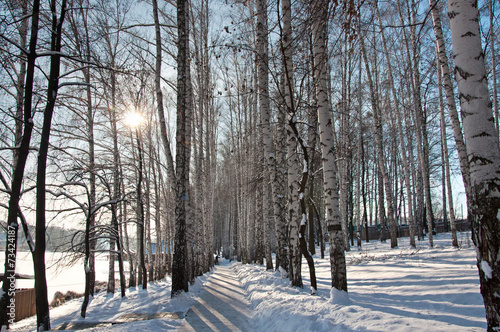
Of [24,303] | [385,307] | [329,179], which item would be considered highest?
[329,179]

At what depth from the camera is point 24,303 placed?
1152cm

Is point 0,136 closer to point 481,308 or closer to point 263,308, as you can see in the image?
point 263,308

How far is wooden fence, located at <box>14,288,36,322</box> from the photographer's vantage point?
1101cm

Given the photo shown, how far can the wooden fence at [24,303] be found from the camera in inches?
433

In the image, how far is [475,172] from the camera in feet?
8.79

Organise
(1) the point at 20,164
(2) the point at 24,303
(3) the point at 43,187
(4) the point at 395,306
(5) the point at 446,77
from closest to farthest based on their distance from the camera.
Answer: (4) the point at 395,306 → (3) the point at 43,187 → (1) the point at 20,164 → (5) the point at 446,77 → (2) the point at 24,303

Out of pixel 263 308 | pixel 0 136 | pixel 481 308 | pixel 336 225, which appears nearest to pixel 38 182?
pixel 0 136

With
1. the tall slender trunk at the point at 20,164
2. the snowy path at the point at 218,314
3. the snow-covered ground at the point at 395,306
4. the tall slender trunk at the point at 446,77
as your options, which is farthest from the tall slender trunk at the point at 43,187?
the tall slender trunk at the point at 446,77

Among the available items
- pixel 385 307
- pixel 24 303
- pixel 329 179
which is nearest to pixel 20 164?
pixel 329 179

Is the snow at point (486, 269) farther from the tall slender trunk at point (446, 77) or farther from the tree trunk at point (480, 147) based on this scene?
the tall slender trunk at point (446, 77)

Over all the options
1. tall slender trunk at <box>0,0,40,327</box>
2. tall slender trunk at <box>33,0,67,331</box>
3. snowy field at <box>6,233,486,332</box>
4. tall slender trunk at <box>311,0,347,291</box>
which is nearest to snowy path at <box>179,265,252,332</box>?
snowy field at <box>6,233,486,332</box>

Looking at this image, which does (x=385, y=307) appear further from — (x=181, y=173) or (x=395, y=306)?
(x=181, y=173)

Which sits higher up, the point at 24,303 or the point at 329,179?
the point at 329,179

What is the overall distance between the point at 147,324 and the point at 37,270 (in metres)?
2.81
